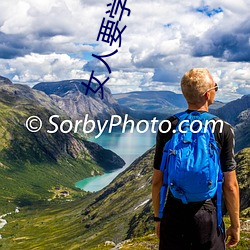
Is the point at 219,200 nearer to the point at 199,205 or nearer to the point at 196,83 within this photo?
the point at 199,205

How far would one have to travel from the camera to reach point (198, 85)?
36.2 ft

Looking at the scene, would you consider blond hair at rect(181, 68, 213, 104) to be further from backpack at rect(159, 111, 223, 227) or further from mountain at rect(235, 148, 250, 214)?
mountain at rect(235, 148, 250, 214)

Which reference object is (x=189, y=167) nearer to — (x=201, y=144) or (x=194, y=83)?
(x=201, y=144)

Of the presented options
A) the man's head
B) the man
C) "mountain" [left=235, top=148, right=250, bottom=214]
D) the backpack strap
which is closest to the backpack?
the backpack strap

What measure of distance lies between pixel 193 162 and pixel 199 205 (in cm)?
139

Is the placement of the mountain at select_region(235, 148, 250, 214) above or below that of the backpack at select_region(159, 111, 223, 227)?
above

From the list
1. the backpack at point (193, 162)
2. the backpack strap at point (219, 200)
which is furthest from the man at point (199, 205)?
the backpack at point (193, 162)

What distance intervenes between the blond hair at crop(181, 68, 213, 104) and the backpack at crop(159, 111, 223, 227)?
63 cm

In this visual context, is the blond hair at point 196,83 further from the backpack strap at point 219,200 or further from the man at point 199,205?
the backpack strap at point 219,200

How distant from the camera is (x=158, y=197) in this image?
11.7m

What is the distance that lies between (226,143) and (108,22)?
36618 millimetres

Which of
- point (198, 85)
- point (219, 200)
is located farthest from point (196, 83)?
point (219, 200)

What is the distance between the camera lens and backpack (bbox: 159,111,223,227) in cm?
1024

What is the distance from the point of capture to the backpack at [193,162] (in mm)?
10242
